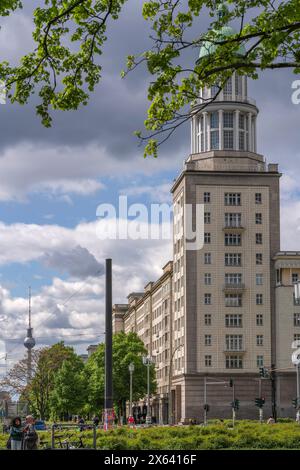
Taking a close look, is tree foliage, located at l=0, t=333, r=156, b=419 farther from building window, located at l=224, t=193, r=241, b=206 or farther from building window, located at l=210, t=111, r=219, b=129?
building window, located at l=210, t=111, r=219, b=129

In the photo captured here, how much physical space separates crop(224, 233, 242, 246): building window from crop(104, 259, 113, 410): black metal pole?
63408 millimetres

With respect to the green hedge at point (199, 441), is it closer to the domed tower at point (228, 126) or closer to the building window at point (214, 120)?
the domed tower at point (228, 126)

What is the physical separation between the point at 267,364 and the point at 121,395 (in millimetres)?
18634

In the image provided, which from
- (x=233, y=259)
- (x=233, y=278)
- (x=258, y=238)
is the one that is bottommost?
(x=233, y=278)

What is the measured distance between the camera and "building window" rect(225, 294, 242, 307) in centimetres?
10519

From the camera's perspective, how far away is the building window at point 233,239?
106850 millimetres

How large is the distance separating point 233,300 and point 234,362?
7062 millimetres

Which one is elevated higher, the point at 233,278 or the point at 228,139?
the point at 228,139

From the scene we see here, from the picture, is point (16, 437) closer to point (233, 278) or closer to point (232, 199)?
point (233, 278)

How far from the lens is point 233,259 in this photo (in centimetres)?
10669

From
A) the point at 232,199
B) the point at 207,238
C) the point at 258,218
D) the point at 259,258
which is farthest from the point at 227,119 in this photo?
the point at 259,258

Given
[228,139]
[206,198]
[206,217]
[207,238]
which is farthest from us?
[228,139]

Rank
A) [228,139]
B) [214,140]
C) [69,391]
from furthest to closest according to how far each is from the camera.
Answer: [228,139], [214,140], [69,391]

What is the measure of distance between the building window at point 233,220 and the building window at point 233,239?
3.60ft
